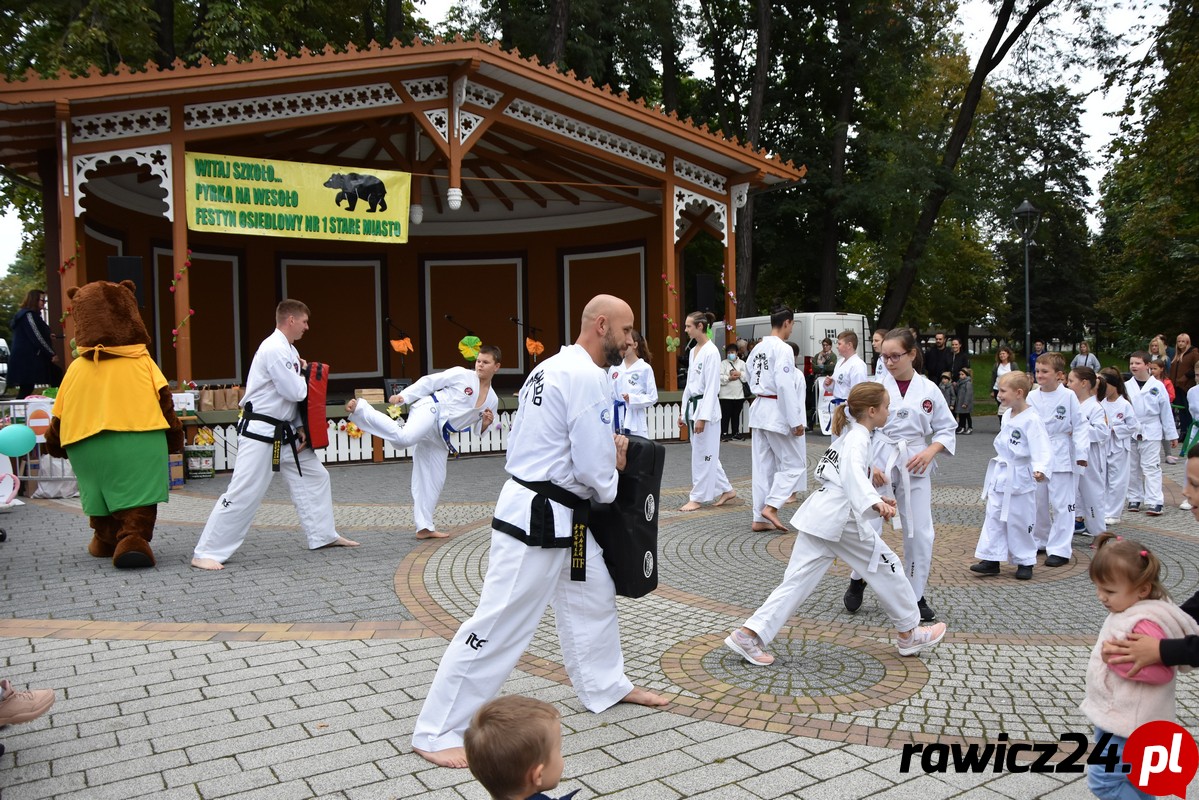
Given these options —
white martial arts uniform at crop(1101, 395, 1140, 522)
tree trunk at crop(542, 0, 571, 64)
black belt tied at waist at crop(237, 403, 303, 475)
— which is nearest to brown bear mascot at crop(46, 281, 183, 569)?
black belt tied at waist at crop(237, 403, 303, 475)

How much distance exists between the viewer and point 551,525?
11.9ft

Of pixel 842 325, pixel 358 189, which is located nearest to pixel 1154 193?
pixel 842 325

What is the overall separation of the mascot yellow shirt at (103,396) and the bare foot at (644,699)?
15.0 feet

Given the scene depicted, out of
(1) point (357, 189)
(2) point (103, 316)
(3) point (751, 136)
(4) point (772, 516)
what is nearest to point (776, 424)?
(4) point (772, 516)

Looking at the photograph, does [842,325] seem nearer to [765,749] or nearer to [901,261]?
[901,261]

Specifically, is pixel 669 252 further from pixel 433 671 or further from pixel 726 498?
pixel 433 671

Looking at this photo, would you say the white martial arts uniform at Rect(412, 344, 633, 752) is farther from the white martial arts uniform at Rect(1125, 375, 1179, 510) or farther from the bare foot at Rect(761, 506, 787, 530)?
the white martial arts uniform at Rect(1125, 375, 1179, 510)

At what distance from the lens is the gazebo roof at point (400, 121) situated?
12.0 meters

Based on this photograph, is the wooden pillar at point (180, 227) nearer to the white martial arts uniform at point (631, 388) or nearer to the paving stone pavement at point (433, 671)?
the paving stone pavement at point (433, 671)

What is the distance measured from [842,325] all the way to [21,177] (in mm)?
16742

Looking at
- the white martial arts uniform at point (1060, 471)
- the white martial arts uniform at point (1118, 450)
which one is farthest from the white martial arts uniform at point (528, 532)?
the white martial arts uniform at point (1118, 450)

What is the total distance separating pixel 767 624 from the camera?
4.54 meters

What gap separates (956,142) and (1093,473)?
18817 millimetres

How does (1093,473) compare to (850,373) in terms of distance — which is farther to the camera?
(850,373)
